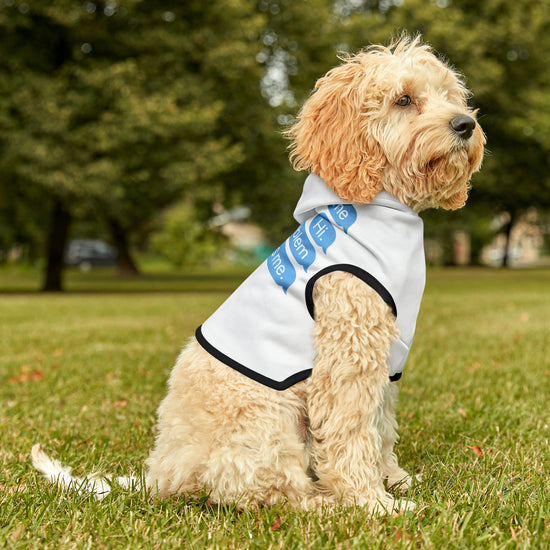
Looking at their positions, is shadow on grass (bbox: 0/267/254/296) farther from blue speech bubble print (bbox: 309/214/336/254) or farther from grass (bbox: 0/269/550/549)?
blue speech bubble print (bbox: 309/214/336/254)

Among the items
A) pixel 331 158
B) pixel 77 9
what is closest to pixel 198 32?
pixel 77 9

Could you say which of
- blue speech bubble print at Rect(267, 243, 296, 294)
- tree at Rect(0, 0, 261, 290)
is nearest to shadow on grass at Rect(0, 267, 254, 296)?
tree at Rect(0, 0, 261, 290)

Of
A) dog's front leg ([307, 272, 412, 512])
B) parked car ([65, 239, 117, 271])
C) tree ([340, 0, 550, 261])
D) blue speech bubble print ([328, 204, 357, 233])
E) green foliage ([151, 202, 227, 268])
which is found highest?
tree ([340, 0, 550, 261])

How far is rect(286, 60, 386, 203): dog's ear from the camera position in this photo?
117 inches

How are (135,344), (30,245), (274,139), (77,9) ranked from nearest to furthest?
1. (135,344)
2. (77,9)
3. (274,139)
4. (30,245)

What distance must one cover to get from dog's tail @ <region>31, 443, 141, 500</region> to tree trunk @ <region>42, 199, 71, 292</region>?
18.9 meters

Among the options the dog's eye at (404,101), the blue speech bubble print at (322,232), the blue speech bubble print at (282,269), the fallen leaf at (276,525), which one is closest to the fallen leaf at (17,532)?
the fallen leaf at (276,525)

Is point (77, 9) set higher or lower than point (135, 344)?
higher

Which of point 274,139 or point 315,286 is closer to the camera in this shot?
point 315,286

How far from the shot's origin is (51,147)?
56.2 feet

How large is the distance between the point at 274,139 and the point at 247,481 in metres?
19.9

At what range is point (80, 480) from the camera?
129 inches

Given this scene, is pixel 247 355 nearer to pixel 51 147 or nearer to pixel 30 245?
pixel 51 147

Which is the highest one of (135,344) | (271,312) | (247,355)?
(271,312)
